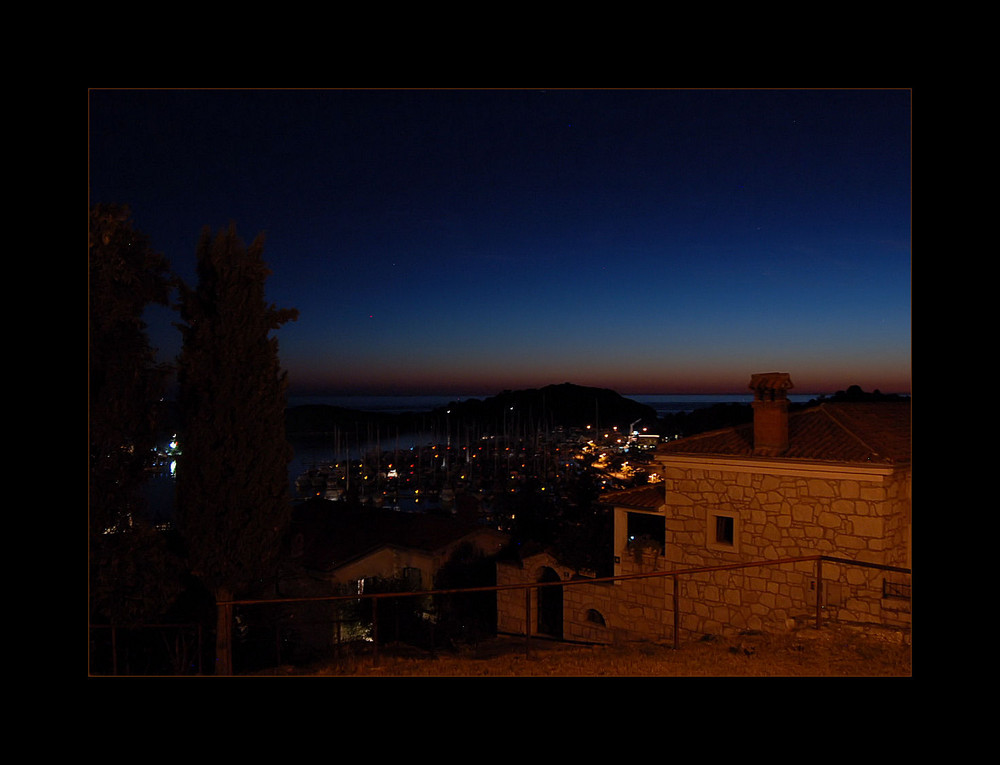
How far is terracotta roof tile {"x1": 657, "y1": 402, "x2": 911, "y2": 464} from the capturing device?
786 centimetres

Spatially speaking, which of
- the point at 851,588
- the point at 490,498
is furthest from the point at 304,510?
the point at 851,588

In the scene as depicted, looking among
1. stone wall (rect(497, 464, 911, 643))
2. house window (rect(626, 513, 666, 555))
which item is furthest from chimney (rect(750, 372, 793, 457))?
house window (rect(626, 513, 666, 555))

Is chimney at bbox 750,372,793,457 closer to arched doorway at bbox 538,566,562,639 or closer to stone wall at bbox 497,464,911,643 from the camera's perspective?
stone wall at bbox 497,464,911,643

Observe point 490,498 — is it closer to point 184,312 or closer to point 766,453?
point 766,453

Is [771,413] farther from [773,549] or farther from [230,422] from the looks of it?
[230,422]

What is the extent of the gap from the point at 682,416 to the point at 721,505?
1815 centimetres

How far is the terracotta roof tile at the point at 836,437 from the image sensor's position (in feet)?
25.8

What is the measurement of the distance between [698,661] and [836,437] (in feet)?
14.2

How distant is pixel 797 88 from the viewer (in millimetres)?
4477

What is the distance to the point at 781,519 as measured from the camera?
327 inches

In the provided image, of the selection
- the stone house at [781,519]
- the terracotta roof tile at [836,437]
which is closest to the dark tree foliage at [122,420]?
the stone house at [781,519]

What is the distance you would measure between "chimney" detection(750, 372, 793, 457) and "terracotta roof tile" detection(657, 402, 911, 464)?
16 cm

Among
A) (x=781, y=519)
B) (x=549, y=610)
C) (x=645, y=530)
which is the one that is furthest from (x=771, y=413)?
(x=549, y=610)

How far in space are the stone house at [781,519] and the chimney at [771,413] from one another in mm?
14
